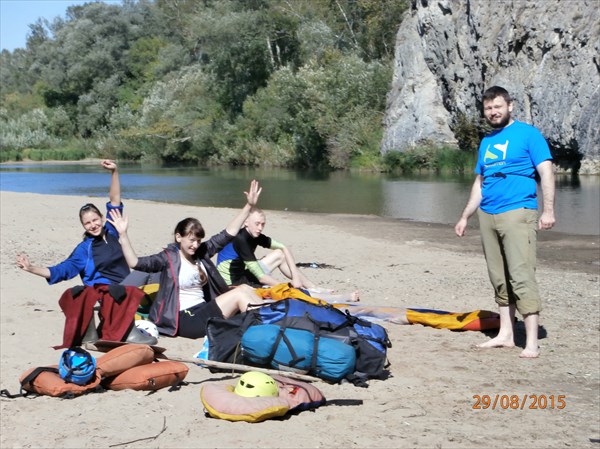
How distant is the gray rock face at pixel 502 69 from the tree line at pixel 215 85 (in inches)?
125

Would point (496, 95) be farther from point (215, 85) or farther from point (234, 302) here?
point (215, 85)

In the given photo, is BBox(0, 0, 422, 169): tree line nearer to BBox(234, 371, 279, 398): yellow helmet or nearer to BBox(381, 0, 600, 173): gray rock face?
BBox(381, 0, 600, 173): gray rock face

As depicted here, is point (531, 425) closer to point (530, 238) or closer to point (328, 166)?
point (530, 238)

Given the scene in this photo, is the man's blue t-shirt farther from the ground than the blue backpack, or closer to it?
farther from the ground

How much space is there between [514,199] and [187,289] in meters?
2.92

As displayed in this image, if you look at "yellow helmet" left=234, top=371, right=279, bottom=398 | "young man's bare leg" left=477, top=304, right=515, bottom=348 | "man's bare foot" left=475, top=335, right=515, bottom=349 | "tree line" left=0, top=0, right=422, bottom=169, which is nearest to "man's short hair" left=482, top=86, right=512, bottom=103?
"young man's bare leg" left=477, top=304, right=515, bottom=348

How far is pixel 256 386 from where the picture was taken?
5.43 metres

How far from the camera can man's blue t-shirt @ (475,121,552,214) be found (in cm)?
673

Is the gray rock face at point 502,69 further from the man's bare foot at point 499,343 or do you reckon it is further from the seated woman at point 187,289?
the seated woman at point 187,289

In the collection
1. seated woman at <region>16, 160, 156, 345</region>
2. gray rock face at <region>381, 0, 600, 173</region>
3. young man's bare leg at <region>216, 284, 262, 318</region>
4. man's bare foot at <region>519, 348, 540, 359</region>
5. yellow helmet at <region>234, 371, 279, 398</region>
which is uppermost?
gray rock face at <region>381, 0, 600, 173</region>

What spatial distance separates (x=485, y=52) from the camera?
41844 millimetres
